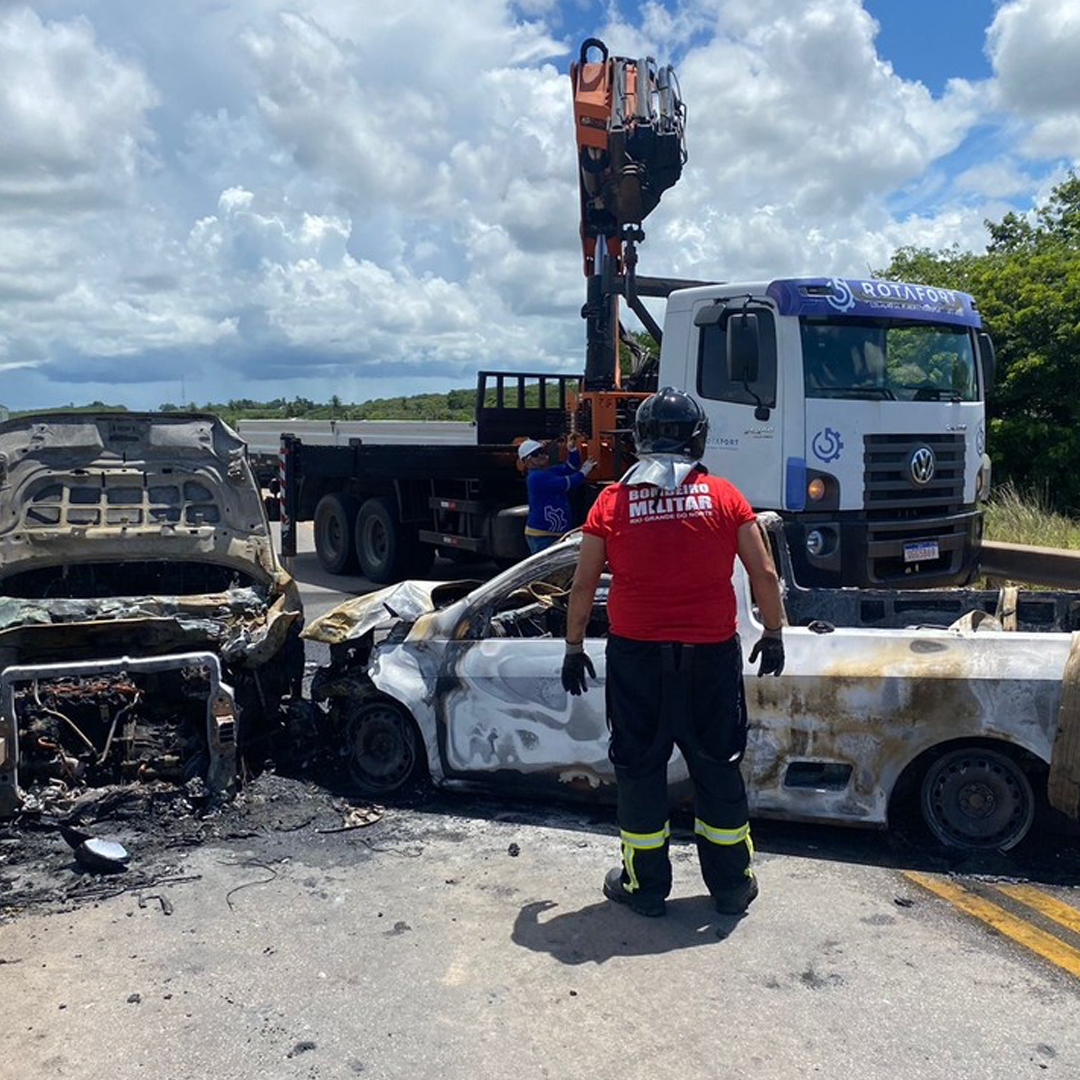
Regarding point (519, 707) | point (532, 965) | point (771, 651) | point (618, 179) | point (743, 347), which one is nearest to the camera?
point (532, 965)

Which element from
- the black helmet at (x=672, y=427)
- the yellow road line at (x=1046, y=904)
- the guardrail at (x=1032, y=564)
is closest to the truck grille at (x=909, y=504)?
the guardrail at (x=1032, y=564)

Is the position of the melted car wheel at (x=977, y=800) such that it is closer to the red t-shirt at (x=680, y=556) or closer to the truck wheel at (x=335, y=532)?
the red t-shirt at (x=680, y=556)

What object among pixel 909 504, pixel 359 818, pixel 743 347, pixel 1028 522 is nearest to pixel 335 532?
pixel 743 347

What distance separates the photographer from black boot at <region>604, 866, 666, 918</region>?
4074 mm

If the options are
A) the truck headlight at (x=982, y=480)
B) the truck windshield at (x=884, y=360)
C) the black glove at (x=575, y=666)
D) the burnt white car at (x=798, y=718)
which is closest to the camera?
the black glove at (x=575, y=666)

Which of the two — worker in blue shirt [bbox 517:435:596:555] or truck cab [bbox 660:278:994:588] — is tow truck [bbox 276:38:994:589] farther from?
worker in blue shirt [bbox 517:435:596:555]

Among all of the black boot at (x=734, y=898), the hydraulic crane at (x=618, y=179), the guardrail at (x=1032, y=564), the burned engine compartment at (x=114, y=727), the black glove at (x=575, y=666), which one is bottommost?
the black boot at (x=734, y=898)

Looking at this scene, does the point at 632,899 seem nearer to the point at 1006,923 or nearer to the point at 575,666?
the point at 575,666

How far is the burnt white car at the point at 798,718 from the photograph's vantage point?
4430 mm

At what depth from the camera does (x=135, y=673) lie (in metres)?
5.33

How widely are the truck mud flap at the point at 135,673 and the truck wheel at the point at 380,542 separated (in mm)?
7582

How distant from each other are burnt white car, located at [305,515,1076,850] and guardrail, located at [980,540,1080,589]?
359cm

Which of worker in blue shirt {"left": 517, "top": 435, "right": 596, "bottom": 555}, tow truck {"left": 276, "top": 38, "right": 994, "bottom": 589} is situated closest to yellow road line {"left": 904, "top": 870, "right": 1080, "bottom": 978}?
tow truck {"left": 276, "top": 38, "right": 994, "bottom": 589}

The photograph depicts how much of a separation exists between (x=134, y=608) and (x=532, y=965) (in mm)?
2959
